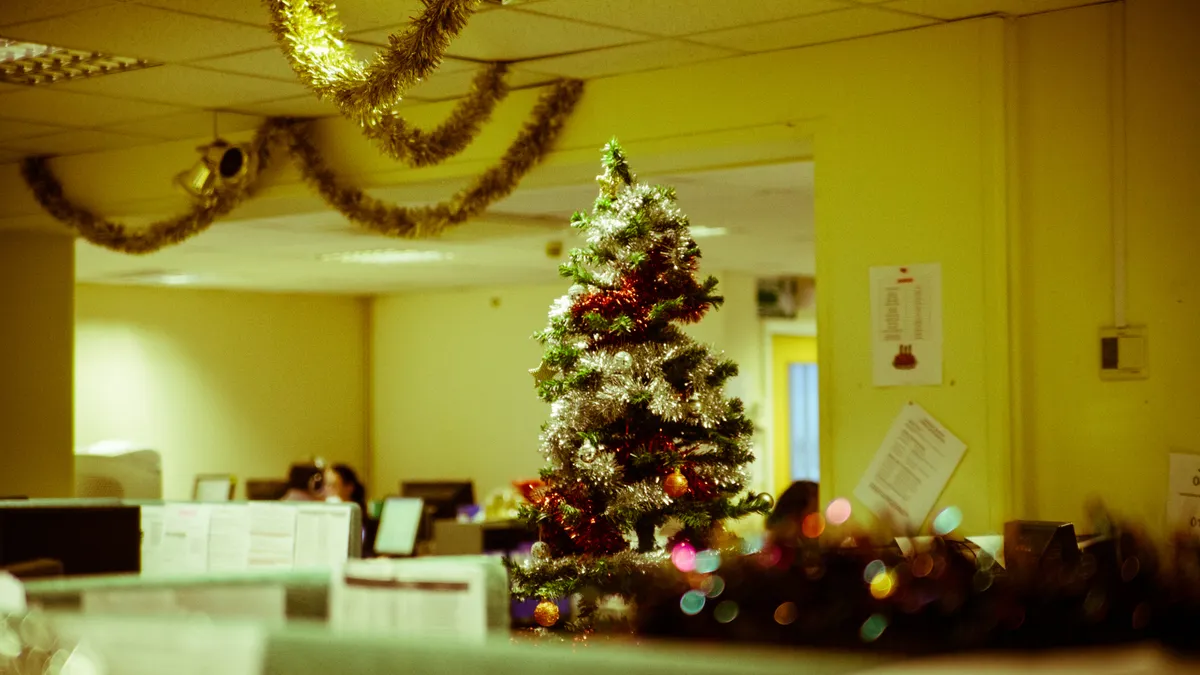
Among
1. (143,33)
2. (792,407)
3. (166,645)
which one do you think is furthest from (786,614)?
(792,407)

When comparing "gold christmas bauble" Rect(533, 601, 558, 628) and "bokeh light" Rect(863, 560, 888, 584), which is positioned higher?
"bokeh light" Rect(863, 560, 888, 584)

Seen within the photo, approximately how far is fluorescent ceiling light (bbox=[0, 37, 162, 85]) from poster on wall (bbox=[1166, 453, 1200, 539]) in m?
3.15

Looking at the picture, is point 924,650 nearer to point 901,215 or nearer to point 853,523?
point 853,523

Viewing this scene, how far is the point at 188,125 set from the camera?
5465 millimetres

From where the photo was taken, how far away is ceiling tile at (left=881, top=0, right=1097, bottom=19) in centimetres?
374

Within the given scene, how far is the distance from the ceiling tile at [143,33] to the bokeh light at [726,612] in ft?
9.75

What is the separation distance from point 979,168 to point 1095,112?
324 mm

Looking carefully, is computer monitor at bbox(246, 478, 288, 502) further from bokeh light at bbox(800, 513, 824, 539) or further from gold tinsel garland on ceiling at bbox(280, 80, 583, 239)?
bokeh light at bbox(800, 513, 824, 539)

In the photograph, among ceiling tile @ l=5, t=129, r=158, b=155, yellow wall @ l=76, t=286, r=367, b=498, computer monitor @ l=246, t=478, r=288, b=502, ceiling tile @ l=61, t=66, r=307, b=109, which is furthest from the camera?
yellow wall @ l=76, t=286, r=367, b=498

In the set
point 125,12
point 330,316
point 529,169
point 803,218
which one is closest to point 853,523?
point 125,12

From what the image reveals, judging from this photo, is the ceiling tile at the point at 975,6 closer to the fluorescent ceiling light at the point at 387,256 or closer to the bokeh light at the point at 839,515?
the bokeh light at the point at 839,515

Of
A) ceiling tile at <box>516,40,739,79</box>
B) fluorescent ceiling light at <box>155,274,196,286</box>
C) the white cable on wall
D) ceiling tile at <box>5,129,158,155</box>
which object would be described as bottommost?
the white cable on wall

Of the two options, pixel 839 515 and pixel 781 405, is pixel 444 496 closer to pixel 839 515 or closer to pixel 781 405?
pixel 781 405

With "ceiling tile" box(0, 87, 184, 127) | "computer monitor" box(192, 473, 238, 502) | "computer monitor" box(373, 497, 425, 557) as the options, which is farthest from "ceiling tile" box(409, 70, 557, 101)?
"computer monitor" box(192, 473, 238, 502)
